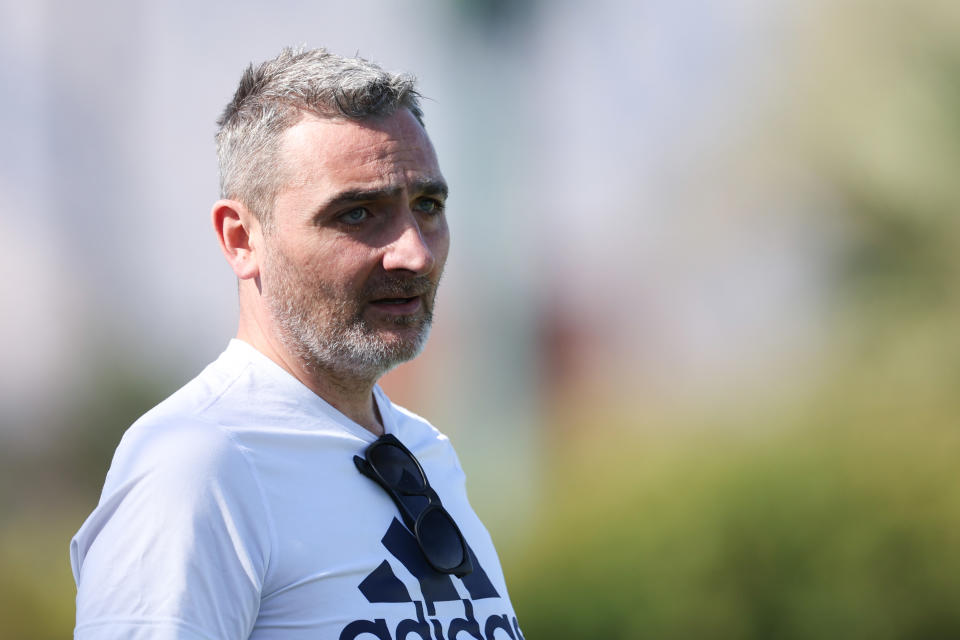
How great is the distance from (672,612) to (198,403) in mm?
3505

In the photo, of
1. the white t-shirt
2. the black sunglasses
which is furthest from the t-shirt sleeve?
the black sunglasses

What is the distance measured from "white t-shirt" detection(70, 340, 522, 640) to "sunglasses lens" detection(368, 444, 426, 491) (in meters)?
0.03

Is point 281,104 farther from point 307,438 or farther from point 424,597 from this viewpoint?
point 424,597

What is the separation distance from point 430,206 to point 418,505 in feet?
1.91

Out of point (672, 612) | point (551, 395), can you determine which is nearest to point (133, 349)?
point (551, 395)

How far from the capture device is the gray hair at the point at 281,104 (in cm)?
185

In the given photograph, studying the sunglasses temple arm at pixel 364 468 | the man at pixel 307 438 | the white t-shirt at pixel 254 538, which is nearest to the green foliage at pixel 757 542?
the man at pixel 307 438

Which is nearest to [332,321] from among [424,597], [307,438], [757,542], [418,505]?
[307,438]

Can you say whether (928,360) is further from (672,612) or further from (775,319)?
(672,612)

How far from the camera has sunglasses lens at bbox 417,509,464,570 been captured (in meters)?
1.76

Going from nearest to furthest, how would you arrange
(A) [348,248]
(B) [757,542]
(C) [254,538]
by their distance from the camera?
(C) [254,538]
(A) [348,248]
(B) [757,542]

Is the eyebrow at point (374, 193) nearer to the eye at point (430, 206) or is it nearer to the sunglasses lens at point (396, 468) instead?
the eye at point (430, 206)

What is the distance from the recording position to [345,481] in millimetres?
1733

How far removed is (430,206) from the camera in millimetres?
1962
